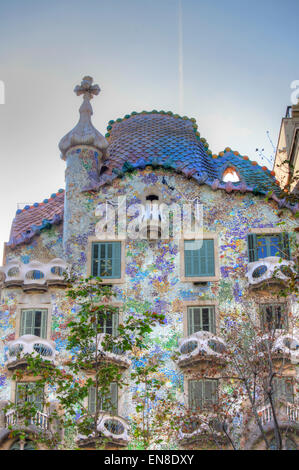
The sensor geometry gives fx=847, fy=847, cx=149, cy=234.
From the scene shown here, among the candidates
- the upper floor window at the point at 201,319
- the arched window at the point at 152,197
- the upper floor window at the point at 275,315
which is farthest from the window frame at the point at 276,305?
the arched window at the point at 152,197

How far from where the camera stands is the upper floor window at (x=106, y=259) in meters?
25.9

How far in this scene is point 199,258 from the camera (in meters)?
25.9

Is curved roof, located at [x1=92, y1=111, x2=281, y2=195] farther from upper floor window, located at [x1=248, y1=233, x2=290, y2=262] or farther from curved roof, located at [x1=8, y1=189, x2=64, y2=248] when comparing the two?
curved roof, located at [x1=8, y1=189, x2=64, y2=248]

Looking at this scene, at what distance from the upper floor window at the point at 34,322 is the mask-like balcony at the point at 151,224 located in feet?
12.7

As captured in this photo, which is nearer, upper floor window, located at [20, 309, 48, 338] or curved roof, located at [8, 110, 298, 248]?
Result: upper floor window, located at [20, 309, 48, 338]

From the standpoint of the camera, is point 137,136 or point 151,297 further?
point 137,136

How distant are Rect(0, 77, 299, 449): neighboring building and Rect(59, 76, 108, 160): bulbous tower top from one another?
43 millimetres

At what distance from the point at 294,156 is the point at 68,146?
745 centimetres

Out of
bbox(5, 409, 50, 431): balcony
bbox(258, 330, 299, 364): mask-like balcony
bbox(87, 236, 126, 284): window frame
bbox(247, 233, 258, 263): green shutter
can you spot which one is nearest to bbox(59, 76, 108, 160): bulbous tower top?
bbox(87, 236, 126, 284): window frame

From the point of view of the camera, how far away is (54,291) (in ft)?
84.4

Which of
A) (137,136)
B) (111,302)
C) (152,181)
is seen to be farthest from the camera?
(137,136)

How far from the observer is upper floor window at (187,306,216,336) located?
2491 cm
